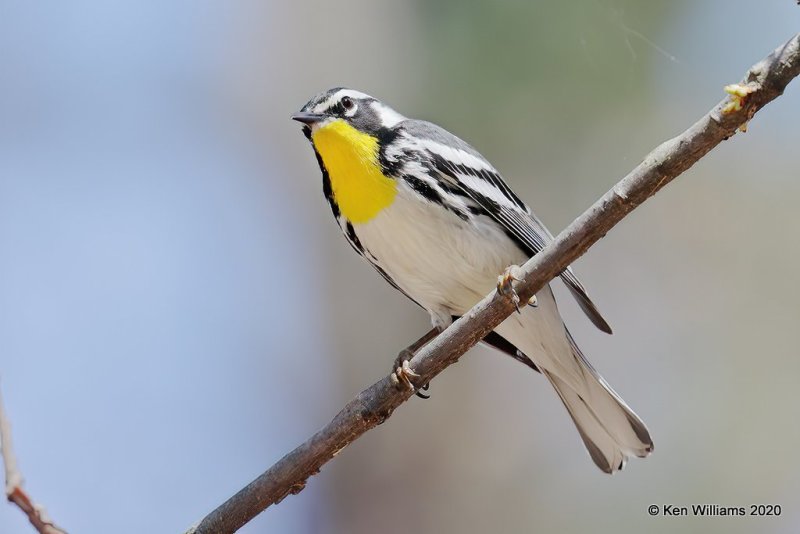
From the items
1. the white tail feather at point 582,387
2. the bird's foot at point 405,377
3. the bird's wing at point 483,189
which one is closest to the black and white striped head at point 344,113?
the bird's wing at point 483,189

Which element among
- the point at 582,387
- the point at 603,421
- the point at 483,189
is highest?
the point at 483,189

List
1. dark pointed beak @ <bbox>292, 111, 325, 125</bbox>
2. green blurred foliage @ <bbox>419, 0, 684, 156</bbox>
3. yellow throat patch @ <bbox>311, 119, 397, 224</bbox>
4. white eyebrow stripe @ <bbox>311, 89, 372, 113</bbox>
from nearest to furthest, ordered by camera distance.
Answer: yellow throat patch @ <bbox>311, 119, 397, 224</bbox> < dark pointed beak @ <bbox>292, 111, 325, 125</bbox> < white eyebrow stripe @ <bbox>311, 89, 372, 113</bbox> < green blurred foliage @ <bbox>419, 0, 684, 156</bbox>

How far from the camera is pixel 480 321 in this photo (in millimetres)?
2508

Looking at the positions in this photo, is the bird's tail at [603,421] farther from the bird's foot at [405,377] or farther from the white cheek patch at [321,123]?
the white cheek patch at [321,123]

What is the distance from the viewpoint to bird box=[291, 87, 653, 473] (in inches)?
126

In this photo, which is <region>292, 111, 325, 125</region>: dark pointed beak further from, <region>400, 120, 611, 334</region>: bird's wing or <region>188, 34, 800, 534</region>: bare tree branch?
<region>188, 34, 800, 534</region>: bare tree branch

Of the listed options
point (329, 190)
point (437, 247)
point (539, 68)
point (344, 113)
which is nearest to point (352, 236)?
point (329, 190)

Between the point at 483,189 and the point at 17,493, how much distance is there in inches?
81.2

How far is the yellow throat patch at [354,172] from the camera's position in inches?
125

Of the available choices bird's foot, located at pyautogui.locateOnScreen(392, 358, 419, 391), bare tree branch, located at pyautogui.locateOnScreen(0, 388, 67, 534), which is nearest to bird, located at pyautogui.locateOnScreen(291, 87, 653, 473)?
bird's foot, located at pyautogui.locateOnScreen(392, 358, 419, 391)

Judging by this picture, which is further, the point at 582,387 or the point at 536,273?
the point at 582,387

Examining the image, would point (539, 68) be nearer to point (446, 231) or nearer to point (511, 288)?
point (446, 231)

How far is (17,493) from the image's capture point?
5.46 ft

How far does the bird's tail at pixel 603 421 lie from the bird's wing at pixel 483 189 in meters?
0.28
